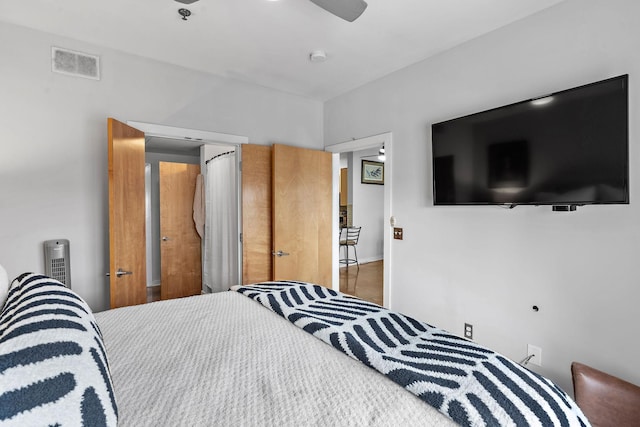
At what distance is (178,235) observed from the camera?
430 cm

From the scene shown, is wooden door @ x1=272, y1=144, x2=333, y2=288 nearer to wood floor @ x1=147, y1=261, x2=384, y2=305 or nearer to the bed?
wood floor @ x1=147, y1=261, x2=384, y2=305

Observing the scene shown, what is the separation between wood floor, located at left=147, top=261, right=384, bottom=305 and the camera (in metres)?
4.34

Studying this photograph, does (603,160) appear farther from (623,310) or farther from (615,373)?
(615,373)

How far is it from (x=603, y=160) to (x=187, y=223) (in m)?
4.34

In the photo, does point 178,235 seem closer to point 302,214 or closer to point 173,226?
point 173,226

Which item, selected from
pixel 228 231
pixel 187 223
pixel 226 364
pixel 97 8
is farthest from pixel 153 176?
pixel 226 364

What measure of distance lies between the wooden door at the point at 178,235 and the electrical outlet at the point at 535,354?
389 cm

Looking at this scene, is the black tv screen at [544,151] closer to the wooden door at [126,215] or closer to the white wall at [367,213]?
the wooden door at [126,215]

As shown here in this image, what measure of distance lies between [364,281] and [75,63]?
442 cm

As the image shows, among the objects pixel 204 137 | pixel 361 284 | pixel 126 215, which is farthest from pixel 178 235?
pixel 361 284

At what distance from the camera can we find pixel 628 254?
1.66 meters

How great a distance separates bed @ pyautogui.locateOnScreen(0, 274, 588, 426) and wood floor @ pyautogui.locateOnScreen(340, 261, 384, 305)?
288 cm

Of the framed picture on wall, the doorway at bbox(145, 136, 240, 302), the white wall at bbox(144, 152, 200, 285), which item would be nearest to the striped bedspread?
the doorway at bbox(145, 136, 240, 302)

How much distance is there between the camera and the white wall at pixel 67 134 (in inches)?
83.1
